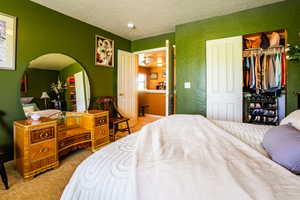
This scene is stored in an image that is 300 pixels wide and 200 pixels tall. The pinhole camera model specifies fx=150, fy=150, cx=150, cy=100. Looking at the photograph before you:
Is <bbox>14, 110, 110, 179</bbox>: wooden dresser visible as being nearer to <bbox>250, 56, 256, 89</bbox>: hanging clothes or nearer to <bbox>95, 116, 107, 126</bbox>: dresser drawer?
<bbox>95, 116, 107, 126</bbox>: dresser drawer

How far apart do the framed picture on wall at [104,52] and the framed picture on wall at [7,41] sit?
1.42m

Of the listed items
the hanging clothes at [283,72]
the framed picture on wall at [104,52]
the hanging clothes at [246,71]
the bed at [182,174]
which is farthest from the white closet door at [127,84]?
the hanging clothes at [283,72]

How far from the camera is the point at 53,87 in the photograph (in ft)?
8.36

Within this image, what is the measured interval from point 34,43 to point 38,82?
1.97 ft

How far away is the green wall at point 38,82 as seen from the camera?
230 centimetres

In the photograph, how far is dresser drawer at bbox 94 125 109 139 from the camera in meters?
2.61

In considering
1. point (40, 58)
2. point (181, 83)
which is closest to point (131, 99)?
point (181, 83)

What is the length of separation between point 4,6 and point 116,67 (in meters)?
2.15

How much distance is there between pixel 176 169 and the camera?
0.74 meters

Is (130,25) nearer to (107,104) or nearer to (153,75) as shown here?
(107,104)

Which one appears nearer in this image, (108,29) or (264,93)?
(264,93)

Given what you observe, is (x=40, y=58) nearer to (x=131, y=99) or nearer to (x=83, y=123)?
(x=83, y=123)

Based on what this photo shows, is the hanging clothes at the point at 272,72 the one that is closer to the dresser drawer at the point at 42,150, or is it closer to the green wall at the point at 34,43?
the green wall at the point at 34,43

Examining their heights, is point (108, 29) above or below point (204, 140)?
above
